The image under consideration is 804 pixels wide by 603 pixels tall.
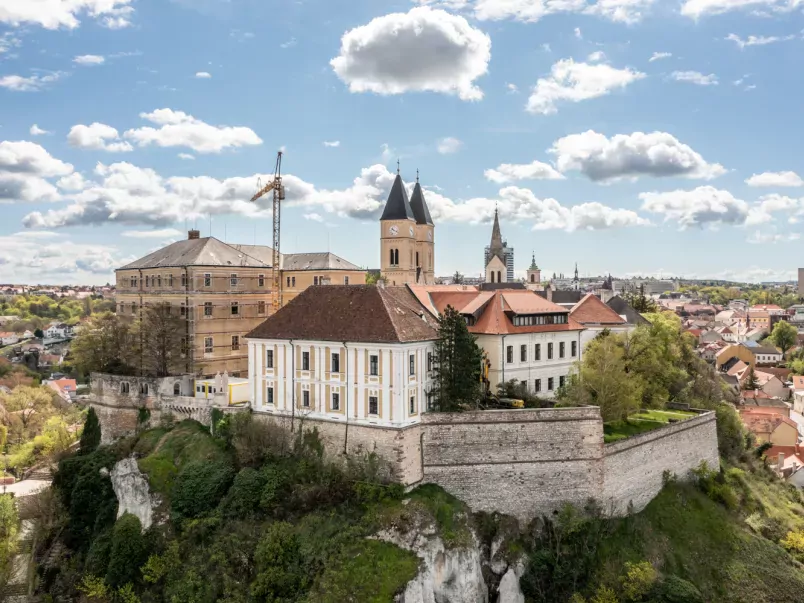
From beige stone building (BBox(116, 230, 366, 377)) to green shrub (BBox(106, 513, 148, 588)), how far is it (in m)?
16.9

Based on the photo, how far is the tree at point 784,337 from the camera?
13638 centimetres

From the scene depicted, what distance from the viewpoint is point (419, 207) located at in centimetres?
7106

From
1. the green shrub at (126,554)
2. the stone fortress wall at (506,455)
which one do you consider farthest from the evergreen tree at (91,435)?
the stone fortress wall at (506,455)

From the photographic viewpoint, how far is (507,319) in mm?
43281

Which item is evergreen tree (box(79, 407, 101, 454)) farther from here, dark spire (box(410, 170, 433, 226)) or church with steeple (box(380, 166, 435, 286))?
dark spire (box(410, 170, 433, 226))

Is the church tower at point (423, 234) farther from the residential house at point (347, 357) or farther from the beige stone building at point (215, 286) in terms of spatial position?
the residential house at point (347, 357)

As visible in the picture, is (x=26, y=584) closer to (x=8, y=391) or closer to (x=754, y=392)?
(x=8, y=391)

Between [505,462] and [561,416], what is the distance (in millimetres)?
4064

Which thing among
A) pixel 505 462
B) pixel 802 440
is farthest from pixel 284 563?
pixel 802 440

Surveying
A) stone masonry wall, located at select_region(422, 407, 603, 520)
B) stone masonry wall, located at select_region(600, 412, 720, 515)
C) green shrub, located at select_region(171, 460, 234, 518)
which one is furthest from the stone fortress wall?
green shrub, located at select_region(171, 460, 234, 518)

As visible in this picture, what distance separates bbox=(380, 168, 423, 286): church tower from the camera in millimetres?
65375

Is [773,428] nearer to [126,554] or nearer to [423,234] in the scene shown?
[423,234]

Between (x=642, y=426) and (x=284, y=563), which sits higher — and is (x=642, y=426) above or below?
above

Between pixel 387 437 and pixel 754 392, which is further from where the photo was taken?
pixel 754 392
